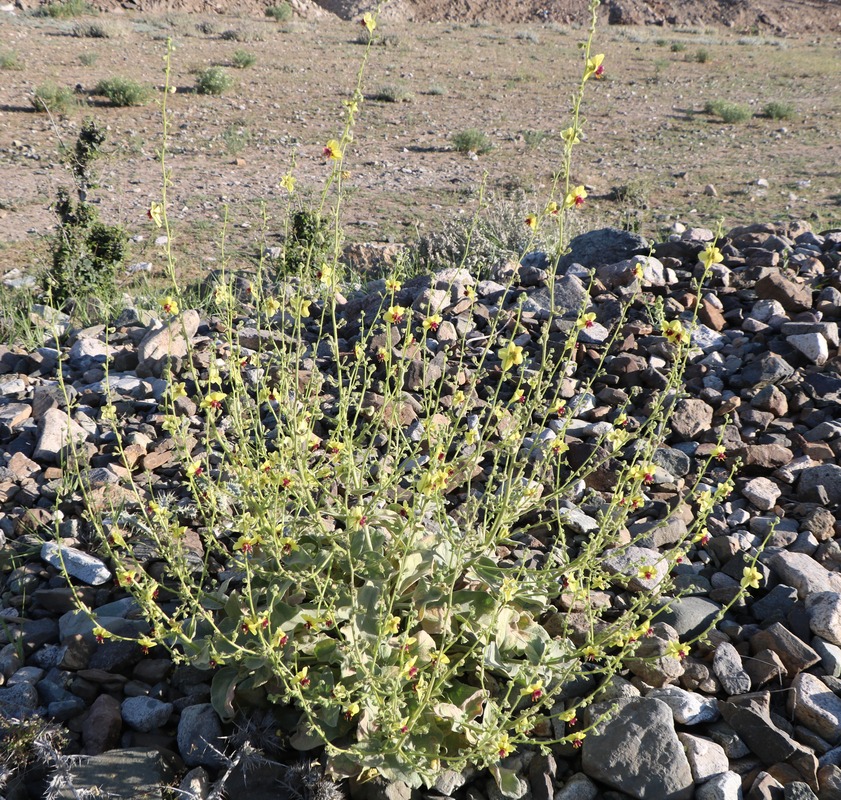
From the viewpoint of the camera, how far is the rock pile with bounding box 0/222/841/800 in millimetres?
2223

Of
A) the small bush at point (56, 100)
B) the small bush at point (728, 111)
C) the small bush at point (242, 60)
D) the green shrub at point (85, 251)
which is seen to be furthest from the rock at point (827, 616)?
the small bush at point (242, 60)

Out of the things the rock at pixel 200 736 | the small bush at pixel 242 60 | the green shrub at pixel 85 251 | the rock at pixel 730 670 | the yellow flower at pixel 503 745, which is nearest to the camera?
the yellow flower at pixel 503 745

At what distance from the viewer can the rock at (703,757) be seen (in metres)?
2.20

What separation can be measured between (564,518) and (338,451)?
1007mm

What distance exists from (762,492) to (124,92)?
12508 millimetres

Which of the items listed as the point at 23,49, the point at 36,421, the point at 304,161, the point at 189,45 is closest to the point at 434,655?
the point at 36,421

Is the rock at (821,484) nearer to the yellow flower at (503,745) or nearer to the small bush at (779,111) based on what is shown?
the yellow flower at (503,745)

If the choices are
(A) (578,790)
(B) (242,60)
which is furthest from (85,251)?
(B) (242,60)

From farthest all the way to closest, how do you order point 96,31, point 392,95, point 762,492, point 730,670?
point 96,31 → point 392,95 → point 762,492 → point 730,670

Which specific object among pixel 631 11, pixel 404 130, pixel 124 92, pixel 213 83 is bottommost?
pixel 404 130

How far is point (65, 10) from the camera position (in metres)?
22.0

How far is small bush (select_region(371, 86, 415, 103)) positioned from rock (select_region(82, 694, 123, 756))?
13777 mm

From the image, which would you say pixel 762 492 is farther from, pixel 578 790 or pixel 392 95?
pixel 392 95

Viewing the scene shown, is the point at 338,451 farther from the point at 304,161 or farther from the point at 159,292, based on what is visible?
the point at 304,161
